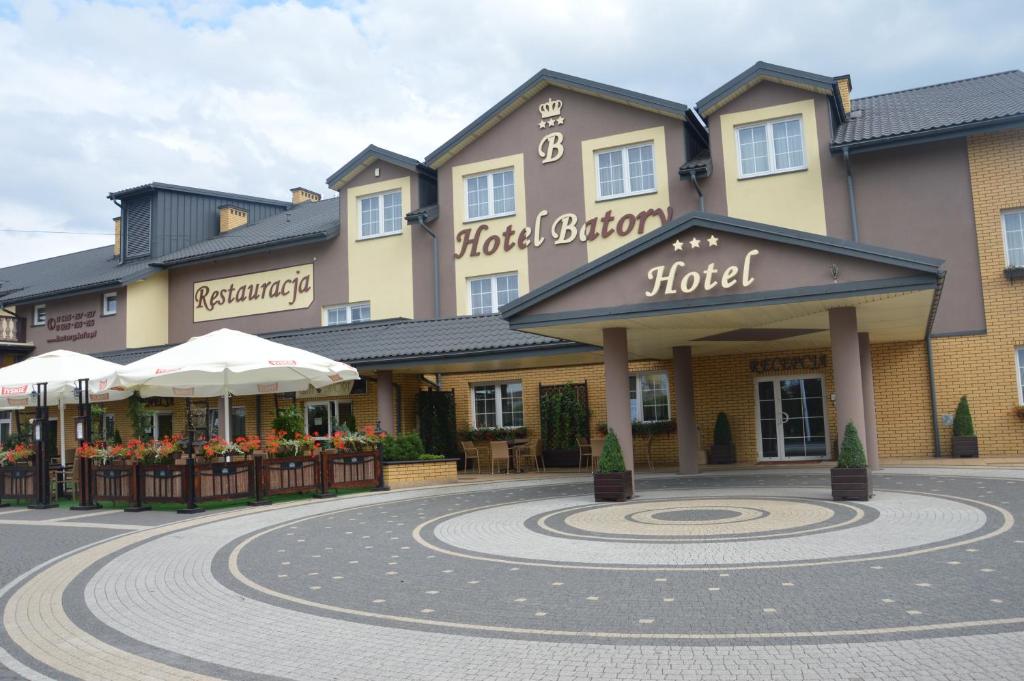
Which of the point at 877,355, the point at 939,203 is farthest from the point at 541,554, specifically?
the point at 939,203

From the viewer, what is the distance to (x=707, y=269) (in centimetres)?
1236

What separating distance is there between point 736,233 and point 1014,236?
10.3 m

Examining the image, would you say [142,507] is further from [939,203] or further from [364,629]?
[939,203]

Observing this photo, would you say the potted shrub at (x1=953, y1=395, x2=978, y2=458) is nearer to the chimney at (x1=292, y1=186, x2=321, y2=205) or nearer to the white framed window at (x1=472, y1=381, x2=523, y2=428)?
the white framed window at (x1=472, y1=381, x2=523, y2=428)

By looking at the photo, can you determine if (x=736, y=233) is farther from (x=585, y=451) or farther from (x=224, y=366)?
(x=585, y=451)

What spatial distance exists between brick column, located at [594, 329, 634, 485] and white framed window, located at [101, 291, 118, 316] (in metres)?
22.4

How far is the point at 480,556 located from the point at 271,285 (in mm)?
20830

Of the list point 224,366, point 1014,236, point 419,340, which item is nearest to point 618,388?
point 224,366

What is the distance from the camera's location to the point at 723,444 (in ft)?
67.6

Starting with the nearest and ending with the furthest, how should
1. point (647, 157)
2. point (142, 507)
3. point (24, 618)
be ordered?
point (24, 618), point (142, 507), point (647, 157)

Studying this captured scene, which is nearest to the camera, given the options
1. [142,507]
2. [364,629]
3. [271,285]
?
[364,629]

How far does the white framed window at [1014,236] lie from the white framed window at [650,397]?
8069 mm

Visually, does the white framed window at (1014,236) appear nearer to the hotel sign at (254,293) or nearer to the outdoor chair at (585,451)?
the outdoor chair at (585,451)

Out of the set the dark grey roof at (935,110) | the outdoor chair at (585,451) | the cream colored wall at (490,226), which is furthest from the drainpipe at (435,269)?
the dark grey roof at (935,110)
